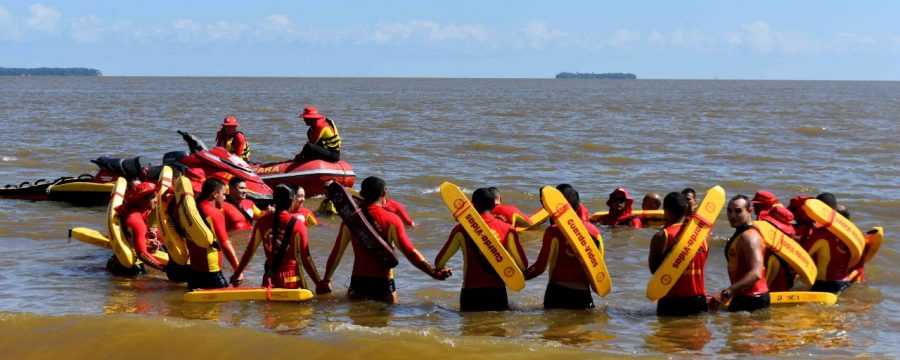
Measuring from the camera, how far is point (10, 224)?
1573 centimetres

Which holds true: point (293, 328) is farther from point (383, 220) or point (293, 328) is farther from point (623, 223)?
point (623, 223)

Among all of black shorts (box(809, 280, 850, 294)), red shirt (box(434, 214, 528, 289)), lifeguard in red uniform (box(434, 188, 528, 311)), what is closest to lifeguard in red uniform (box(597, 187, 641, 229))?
black shorts (box(809, 280, 850, 294))

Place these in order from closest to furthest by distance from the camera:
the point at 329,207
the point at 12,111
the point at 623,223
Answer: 1. the point at 623,223
2. the point at 329,207
3. the point at 12,111

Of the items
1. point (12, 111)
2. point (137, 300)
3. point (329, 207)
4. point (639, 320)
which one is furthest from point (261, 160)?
point (12, 111)

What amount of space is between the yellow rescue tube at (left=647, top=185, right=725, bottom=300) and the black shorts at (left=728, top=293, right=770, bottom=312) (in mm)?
743

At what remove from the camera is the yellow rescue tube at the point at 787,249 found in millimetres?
9073

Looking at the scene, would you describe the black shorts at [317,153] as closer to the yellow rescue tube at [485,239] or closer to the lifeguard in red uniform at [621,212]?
the lifeguard in red uniform at [621,212]

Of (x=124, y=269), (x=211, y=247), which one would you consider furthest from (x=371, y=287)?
(x=124, y=269)

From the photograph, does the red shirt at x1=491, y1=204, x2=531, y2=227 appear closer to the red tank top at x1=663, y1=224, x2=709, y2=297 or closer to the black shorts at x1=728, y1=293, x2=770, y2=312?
the red tank top at x1=663, y1=224, x2=709, y2=297

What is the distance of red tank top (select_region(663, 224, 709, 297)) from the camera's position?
28.6ft

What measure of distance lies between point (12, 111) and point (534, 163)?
1363 inches

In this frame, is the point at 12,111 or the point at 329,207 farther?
the point at 12,111

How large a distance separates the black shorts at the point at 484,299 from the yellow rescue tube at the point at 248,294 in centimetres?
135

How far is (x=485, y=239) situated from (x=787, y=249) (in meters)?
2.56
